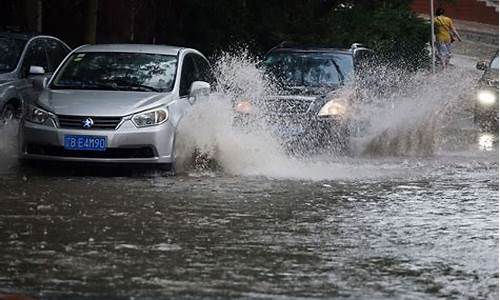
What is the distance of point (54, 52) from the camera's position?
1541cm

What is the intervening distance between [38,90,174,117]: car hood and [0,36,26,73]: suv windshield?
5.73 ft

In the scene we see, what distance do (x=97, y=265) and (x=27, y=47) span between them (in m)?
7.60

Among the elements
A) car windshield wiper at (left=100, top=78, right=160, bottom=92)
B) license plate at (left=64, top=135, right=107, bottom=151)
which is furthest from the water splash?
license plate at (left=64, top=135, right=107, bottom=151)

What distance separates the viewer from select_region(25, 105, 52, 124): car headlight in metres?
11.8

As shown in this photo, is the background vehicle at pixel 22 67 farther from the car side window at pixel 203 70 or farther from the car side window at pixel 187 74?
the car side window at pixel 203 70

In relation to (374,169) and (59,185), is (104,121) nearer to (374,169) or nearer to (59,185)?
(59,185)

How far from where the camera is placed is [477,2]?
142 ft

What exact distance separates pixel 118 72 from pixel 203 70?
152 centimetres

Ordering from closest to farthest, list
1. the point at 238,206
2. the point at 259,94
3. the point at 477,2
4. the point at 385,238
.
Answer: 1. the point at 385,238
2. the point at 238,206
3. the point at 259,94
4. the point at 477,2

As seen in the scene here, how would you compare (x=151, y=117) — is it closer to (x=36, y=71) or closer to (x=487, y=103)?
(x=36, y=71)

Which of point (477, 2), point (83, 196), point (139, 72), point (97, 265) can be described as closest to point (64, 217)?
point (83, 196)

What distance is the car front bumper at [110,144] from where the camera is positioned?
1153 centimetres

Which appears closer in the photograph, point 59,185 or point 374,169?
point 59,185

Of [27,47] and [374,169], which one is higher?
[27,47]
